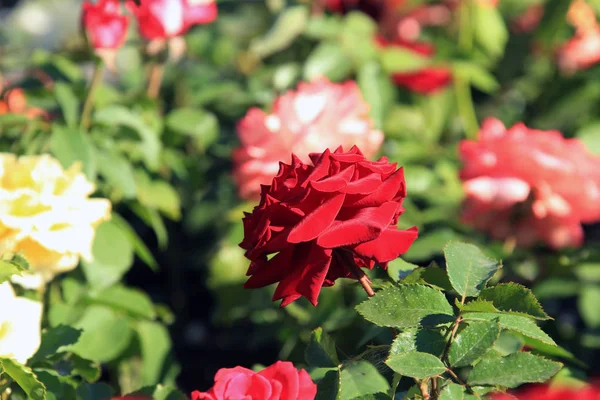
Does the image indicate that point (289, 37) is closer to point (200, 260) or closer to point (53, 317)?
point (200, 260)

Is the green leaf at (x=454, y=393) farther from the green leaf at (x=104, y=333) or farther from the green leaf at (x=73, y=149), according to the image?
the green leaf at (x=73, y=149)

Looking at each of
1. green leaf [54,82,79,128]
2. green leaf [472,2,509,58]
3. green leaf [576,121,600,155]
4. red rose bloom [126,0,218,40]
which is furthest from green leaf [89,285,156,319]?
green leaf [472,2,509,58]

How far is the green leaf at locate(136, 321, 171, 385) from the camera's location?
1.46 meters

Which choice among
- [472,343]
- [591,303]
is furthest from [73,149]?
[591,303]

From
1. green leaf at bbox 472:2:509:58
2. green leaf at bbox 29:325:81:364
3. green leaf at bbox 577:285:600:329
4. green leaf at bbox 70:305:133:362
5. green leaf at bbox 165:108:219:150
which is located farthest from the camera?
green leaf at bbox 472:2:509:58

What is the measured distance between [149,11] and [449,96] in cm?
87

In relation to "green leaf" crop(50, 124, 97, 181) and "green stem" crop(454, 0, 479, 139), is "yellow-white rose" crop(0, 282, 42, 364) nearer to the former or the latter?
"green leaf" crop(50, 124, 97, 181)

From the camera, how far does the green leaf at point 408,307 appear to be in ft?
2.33

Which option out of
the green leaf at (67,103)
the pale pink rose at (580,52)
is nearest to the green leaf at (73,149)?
the green leaf at (67,103)

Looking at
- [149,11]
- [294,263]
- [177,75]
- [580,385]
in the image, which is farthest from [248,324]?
[294,263]

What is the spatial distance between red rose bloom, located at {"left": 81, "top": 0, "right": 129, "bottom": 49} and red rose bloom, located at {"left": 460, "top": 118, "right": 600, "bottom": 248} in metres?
0.64

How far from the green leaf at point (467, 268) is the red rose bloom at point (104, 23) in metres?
0.84

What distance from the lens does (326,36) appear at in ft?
6.40

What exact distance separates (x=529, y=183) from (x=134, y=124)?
2.27 ft
